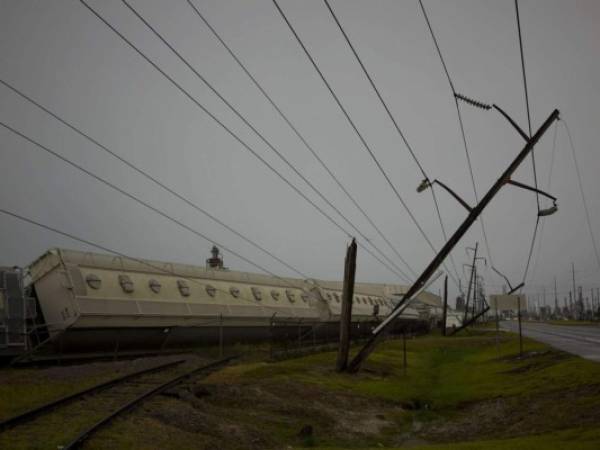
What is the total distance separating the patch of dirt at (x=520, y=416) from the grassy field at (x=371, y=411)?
3 centimetres

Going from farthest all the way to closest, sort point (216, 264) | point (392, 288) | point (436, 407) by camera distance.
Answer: point (392, 288), point (216, 264), point (436, 407)

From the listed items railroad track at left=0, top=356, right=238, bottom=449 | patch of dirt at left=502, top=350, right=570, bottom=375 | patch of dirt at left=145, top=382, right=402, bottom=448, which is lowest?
patch of dirt at left=145, top=382, right=402, bottom=448

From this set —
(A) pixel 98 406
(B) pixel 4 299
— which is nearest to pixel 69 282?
(B) pixel 4 299

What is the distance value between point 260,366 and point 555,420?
1426 cm

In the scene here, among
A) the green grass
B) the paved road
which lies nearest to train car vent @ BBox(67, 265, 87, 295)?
the green grass

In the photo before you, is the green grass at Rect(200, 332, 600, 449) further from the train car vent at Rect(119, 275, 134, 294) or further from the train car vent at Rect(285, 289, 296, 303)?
the train car vent at Rect(285, 289, 296, 303)

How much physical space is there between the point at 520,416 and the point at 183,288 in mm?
21054

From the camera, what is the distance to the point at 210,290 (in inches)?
1431

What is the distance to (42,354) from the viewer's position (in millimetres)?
25953

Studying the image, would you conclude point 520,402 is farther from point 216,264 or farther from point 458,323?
point 458,323

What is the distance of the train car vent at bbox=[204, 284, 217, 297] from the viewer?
36081 mm

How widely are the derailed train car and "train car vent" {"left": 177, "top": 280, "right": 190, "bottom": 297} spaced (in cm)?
8

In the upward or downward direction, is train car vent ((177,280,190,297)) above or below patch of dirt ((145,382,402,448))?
above

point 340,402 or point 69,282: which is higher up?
point 69,282
